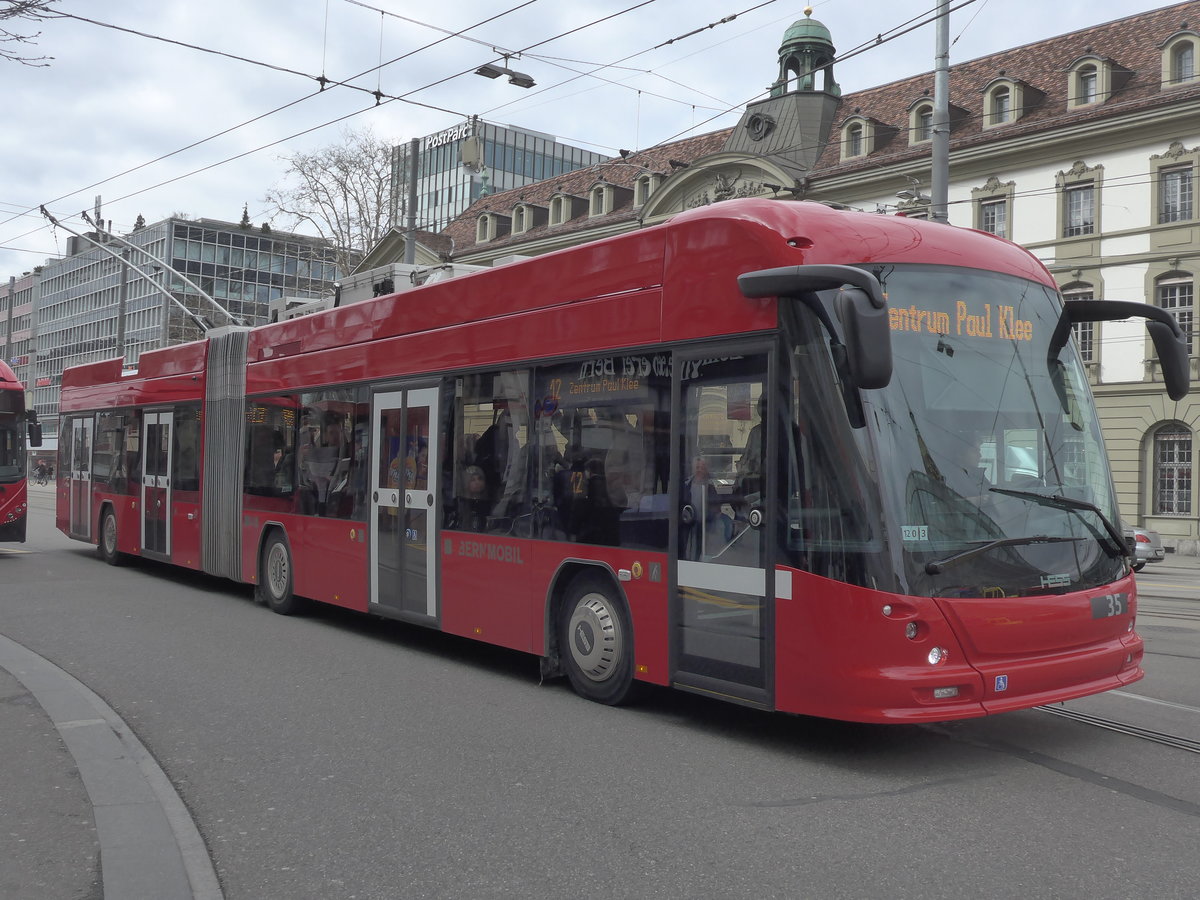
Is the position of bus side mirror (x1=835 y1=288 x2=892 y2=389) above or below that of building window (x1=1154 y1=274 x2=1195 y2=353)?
below

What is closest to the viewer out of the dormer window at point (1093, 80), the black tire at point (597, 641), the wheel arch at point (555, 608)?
the black tire at point (597, 641)

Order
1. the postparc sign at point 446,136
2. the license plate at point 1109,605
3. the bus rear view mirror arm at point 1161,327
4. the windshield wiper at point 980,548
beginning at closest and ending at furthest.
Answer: the windshield wiper at point 980,548 → the license plate at point 1109,605 → the bus rear view mirror arm at point 1161,327 → the postparc sign at point 446,136

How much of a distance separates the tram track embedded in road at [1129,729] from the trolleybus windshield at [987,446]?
3.13 ft

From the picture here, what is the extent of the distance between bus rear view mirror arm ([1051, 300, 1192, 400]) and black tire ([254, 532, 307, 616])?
7.96 metres

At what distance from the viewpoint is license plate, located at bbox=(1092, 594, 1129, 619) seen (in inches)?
254

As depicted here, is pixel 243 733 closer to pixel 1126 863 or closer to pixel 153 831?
pixel 153 831

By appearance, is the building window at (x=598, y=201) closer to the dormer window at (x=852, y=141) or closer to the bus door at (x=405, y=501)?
the dormer window at (x=852, y=141)

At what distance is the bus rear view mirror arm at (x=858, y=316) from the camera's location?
220 inches

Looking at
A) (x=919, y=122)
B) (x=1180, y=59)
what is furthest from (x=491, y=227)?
(x=1180, y=59)

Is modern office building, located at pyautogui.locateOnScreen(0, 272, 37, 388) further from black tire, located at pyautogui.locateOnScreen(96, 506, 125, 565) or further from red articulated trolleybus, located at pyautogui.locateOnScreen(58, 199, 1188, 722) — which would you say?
red articulated trolleybus, located at pyautogui.locateOnScreen(58, 199, 1188, 722)

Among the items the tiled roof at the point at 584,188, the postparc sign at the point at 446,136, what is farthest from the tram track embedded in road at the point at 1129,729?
the postparc sign at the point at 446,136

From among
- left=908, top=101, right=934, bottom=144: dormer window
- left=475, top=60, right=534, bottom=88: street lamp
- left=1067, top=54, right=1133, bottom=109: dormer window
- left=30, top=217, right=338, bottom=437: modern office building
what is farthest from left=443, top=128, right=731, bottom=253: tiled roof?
left=475, top=60, right=534, bottom=88: street lamp

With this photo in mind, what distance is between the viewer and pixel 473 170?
233 ft

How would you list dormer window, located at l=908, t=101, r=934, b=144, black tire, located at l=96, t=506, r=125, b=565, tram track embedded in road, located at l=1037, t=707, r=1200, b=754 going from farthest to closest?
dormer window, located at l=908, t=101, r=934, b=144 → black tire, located at l=96, t=506, r=125, b=565 → tram track embedded in road, located at l=1037, t=707, r=1200, b=754
